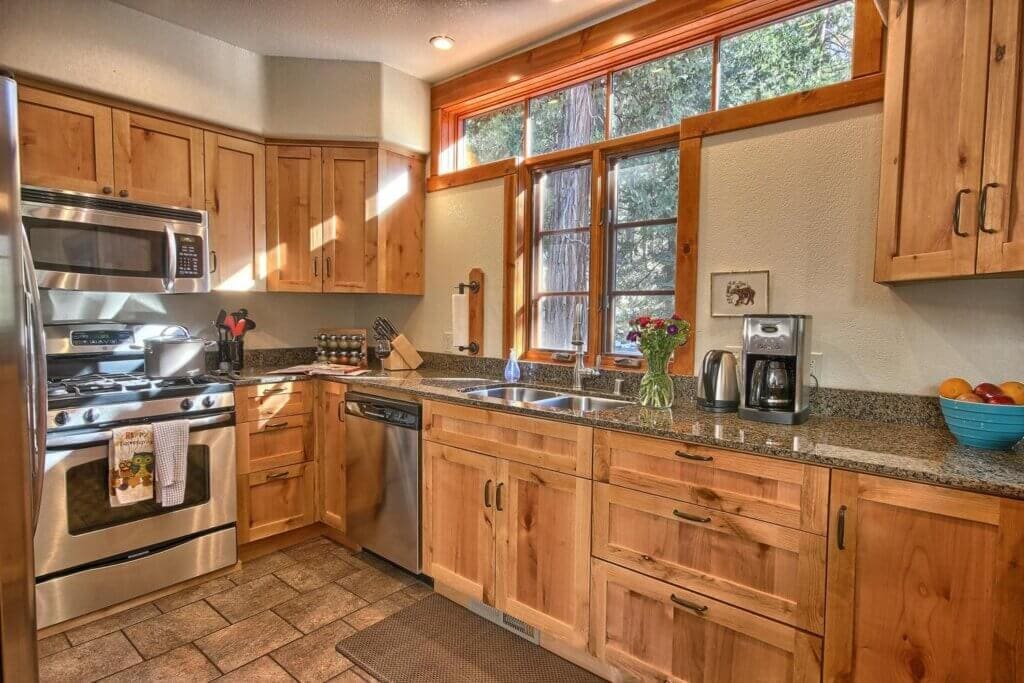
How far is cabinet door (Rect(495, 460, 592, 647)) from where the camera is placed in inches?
75.8

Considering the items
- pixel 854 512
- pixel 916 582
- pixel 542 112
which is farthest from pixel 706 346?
pixel 542 112

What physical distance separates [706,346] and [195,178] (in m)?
2.69

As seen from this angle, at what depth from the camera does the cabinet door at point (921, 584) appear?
121 cm

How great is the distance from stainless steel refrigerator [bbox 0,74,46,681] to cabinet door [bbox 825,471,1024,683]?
1804 millimetres

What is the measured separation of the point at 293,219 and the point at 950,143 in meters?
3.03

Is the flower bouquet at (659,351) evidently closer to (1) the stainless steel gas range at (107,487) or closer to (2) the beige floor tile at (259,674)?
(2) the beige floor tile at (259,674)

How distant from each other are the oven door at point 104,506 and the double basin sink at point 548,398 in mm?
1282

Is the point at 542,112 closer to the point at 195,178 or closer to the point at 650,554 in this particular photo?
the point at 195,178

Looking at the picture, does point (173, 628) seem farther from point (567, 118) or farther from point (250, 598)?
point (567, 118)

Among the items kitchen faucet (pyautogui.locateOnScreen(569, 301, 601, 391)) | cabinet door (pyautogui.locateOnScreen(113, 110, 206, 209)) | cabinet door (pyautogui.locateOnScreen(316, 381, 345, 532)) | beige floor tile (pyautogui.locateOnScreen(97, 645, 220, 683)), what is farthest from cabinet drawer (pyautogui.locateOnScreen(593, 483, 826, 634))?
cabinet door (pyautogui.locateOnScreen(113, 110, 206, 209))

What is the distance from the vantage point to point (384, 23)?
2.64 meters

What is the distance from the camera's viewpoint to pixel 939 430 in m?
1.74

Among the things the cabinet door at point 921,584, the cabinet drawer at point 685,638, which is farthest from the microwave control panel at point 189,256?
the cabinet door at point 921,584

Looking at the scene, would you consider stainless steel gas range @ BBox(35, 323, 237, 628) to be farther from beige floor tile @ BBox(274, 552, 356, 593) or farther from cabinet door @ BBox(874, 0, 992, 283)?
cabinet door @ BBox(874, 0, 992, 283)
